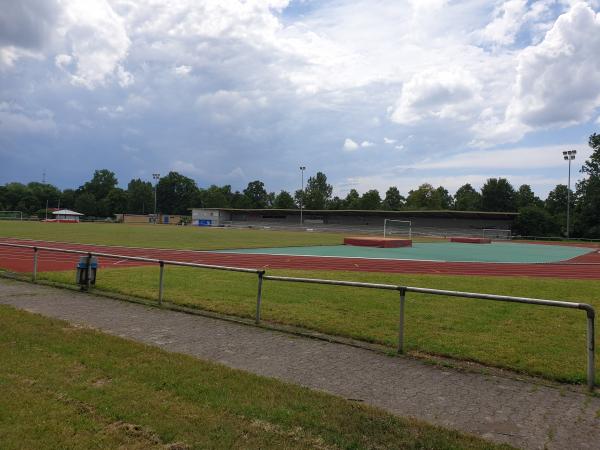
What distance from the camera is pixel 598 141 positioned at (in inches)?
3174

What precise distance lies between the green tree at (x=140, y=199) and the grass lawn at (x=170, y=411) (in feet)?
492

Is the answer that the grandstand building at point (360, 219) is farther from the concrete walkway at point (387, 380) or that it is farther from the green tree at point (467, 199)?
the concrete walkway at point (387, 380)

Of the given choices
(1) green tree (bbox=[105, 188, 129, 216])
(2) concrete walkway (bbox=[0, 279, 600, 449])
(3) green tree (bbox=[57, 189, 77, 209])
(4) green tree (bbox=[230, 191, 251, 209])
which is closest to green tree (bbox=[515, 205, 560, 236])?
(2) concrete walkway (bbox=[0, 279, 600, 449])

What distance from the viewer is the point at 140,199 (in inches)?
5886

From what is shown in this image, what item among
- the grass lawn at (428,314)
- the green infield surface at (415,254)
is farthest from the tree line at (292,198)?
the grass lawn at (428,314)

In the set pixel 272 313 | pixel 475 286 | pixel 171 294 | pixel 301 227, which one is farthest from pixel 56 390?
pixel 301 227

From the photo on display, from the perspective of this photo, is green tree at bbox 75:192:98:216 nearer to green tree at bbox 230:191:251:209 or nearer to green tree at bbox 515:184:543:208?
green tree at bbox 230:191:251:209

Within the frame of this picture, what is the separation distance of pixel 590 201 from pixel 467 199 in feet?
167

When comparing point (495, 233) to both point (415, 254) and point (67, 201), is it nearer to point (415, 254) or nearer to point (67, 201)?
point (415, 254)

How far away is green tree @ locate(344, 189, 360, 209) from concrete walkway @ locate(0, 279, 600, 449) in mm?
121869

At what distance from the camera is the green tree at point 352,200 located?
12938cm

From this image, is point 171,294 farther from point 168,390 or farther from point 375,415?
point 375,415

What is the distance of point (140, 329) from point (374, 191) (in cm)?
12471

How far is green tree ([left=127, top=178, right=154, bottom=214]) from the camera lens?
485 feet
